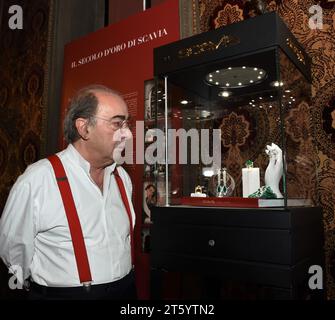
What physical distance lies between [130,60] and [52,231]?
1.80 meters

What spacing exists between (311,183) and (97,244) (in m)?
1.30

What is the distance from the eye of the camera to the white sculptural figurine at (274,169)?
1.70 meters

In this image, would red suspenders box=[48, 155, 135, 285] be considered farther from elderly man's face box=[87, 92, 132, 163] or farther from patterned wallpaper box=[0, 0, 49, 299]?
patterned wallpaper box=[0, 0, 49, 299]

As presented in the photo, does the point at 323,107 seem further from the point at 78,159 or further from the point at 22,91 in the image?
the point at 22,91

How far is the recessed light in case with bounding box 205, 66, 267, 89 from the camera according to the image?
190 cm

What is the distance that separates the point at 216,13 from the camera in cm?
265

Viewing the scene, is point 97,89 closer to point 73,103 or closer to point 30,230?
point 73,103

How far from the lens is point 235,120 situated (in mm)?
2248

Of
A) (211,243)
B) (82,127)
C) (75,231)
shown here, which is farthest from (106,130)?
(211,243)

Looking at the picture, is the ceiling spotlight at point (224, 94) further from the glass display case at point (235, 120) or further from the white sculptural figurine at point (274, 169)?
the white sculptural figurine at point (274, 169)

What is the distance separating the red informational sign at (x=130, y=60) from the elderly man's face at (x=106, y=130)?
86 centimetres

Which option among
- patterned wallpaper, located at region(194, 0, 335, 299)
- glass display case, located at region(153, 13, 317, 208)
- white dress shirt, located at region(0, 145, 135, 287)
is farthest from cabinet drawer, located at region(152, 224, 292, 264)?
patterned wallpaper, located at region(194, 0, 335, 299)
